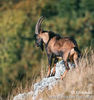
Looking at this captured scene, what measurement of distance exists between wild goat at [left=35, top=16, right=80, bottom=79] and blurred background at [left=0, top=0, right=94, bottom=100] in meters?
28.4

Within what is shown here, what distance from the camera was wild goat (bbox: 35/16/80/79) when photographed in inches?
504

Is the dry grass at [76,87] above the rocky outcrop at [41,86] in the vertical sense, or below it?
above

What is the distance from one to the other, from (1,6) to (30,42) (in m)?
17.6

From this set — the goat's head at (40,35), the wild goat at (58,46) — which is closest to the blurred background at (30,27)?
the goat's head at (40,35)

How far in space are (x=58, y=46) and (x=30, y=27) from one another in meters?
44.9

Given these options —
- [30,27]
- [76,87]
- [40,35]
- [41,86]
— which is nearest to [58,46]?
[40,35]

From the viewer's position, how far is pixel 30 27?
191ft

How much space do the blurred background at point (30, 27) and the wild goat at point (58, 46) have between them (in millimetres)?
28353

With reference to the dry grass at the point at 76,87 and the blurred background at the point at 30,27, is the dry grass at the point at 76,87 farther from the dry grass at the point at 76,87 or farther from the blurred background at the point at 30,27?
the blurred background at the point at 30,27

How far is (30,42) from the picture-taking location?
54.2 m

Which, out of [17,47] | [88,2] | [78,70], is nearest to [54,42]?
[78,70]

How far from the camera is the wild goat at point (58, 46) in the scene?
1280 centimetres

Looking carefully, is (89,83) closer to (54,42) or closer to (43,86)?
(43,86)

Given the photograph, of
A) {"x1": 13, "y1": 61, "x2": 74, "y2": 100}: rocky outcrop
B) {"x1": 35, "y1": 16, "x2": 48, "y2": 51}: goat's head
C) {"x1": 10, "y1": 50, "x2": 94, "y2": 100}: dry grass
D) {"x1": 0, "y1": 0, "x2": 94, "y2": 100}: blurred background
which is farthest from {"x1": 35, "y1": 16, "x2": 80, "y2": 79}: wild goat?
{"x1": 0, "y1": 0, "x2": 94, "y2": 100}: blurred background
